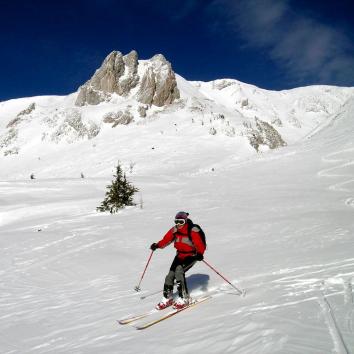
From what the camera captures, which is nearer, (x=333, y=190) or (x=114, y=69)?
(x=333, y=190)

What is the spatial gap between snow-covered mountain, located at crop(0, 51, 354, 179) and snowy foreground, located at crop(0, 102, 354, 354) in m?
21.7

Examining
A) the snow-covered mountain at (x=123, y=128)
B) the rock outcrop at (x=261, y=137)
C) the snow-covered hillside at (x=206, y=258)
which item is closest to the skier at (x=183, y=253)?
the snow-covered hillside at (x=206, y=258)

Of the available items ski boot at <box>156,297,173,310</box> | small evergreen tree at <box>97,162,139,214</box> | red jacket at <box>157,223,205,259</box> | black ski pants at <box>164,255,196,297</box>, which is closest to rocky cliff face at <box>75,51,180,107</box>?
small evergreen tree at <box>97,162,139,214</box>

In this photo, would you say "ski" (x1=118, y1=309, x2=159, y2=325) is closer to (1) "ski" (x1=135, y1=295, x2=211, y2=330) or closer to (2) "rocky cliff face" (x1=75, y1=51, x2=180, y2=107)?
(1) "ski" (x1=135, y1=295, x2=211, y2=330)

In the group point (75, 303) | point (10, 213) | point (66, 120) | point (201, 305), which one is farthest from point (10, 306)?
point (66, 120)

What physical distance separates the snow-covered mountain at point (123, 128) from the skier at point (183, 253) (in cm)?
3521

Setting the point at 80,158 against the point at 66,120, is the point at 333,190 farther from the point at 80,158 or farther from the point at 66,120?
the point at 66,120

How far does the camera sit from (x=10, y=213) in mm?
23547

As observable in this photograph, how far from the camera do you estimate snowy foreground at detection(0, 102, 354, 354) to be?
547 centimetres

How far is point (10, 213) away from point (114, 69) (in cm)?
5758

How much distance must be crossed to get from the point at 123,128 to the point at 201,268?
180 ft

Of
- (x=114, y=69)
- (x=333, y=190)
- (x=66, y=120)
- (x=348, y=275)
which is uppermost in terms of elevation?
(x=114, y=69)

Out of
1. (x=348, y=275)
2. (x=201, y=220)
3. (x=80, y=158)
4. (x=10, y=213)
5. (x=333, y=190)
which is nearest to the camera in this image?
(x=348, y=275)

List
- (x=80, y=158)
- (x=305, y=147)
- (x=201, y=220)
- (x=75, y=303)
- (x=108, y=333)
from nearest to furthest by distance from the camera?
(x=108, y=333) → (x=75, y=303) → (x=201, y=220) → (x=305, y=147) → (x=80, y=158)
